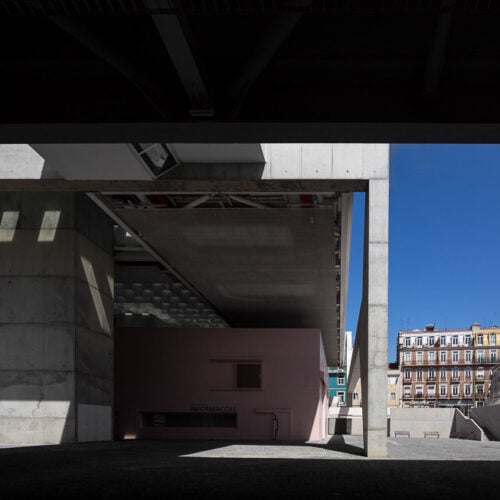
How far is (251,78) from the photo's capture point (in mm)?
7570

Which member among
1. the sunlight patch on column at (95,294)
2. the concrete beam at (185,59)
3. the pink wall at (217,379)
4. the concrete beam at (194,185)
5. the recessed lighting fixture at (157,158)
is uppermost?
the recessed lighting fixture at (157,158)

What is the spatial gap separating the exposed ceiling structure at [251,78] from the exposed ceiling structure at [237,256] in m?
12.7

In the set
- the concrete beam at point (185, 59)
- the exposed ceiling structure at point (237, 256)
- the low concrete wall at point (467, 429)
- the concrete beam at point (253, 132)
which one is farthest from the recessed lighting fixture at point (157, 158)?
the low concrete wall at point (467, 429)

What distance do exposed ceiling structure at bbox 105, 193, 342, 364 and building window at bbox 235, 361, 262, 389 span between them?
3.34 meters

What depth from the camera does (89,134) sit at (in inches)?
349

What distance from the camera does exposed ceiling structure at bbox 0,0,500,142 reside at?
7504mm

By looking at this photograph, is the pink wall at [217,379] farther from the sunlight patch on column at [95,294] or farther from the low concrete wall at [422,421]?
the low concrete wall at [422,421]

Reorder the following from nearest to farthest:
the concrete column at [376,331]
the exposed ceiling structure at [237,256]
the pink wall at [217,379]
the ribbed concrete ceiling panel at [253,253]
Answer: the concrete column at [376,331]
the exposed ceiling structure at [237,256]
the ribbed concrete ceiling panel at [253,253]
the pink wall at [217,379]

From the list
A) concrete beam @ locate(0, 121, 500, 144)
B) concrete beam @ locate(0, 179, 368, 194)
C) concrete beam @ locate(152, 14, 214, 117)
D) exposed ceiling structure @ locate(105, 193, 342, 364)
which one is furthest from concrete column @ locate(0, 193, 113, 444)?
concrete beam @ locate(152, 14, 214, 117)

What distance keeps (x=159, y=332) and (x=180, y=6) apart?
97.2ft

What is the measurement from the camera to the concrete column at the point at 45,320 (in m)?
21.0

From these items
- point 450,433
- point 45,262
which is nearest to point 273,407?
point 45,262

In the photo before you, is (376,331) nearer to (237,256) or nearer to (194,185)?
(194,185)

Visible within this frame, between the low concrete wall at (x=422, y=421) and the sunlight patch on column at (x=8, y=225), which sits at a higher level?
the sunlight patch on column at (x=8, y=225)
